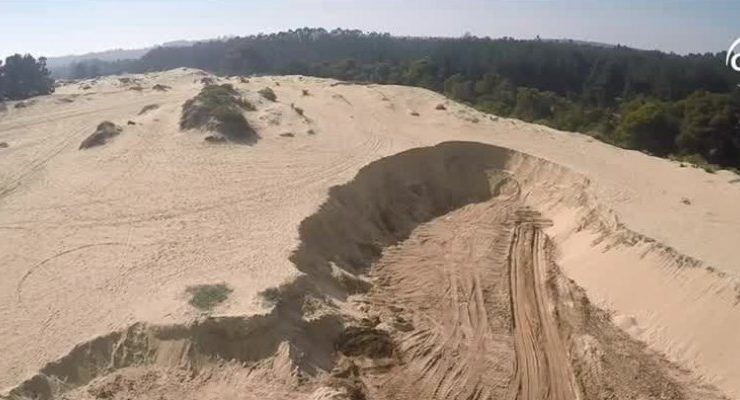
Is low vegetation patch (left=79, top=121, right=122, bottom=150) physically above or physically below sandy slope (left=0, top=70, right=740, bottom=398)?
above

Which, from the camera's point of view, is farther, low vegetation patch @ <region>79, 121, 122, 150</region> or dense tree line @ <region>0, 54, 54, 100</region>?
dense tree line @ <region>0, 54, 54, 100</region>

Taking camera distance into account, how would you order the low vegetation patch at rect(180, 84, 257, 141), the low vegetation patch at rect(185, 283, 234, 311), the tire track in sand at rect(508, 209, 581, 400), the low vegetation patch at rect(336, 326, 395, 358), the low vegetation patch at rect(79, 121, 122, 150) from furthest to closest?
the low vegetation patch at rect(79, 121, 122, 150), the low vegetation patch at rect(180, 84, 257, 141), the low vegetation patch at rect(336, 326, 395, 358), the tire track in sand at rect(508, 209, 581, 400), the low vegetation patch at rect(185, 283, 234, 311)

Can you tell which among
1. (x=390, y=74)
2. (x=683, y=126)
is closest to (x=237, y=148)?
(x=683, y=126)

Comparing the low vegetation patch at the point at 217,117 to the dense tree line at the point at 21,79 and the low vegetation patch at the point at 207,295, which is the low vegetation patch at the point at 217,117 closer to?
the low vegetation patch at the point at 207,295

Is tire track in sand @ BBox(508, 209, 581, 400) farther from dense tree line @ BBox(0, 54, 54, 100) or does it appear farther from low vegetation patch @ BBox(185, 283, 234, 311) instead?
dense tree line @ BBox(0, 54, 54, 100)

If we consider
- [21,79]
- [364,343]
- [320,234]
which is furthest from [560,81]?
[364,343]

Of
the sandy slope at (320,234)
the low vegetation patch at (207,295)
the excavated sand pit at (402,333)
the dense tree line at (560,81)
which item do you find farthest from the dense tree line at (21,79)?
the low vegetation patch at (207,295)

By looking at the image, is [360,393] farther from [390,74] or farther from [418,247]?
[390,74]

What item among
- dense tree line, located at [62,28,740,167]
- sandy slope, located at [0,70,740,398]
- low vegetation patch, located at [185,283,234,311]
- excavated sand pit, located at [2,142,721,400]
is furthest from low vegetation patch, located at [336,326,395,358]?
dense tree line, located at [62,28,740,167]
